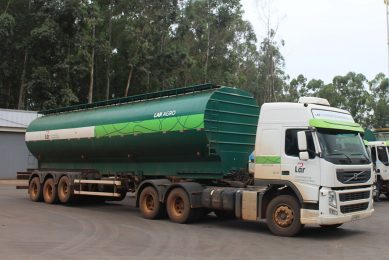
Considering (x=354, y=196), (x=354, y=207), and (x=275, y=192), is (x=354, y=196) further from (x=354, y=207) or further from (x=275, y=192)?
(x=275, y=192)

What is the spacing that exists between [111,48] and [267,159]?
31938mm

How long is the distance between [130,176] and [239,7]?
37475 millimetres

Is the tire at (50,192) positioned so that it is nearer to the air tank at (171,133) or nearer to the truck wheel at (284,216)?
the air tank at (171,133)

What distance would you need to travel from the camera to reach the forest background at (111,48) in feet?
122

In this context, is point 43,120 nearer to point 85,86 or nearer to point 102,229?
point 102,229

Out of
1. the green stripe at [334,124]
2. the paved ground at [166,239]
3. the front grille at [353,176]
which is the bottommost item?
the paved ground at [166,239]

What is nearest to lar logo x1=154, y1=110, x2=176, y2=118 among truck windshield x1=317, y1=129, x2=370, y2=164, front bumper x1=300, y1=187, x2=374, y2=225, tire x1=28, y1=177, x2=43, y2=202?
truck windshield x1=317, y1=129, x2=370, y2=164

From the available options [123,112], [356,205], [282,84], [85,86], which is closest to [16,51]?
[85,86]

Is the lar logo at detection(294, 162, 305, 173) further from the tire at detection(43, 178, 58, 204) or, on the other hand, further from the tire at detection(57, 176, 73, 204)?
the tire at detection(43, 178, 58, 204)

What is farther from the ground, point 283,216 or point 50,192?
point 50,192

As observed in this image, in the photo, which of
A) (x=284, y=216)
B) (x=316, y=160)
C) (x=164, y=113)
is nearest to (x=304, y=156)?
(x=316, y=160)

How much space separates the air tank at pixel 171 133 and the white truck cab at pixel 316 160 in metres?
1.55

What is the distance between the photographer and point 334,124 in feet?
39.3

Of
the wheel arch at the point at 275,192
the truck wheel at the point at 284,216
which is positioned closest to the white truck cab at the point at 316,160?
the wheel arch at the point at 275,192
